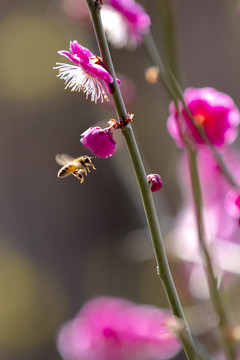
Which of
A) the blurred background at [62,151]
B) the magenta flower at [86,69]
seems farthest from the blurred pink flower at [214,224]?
the blurred background at [62,151]

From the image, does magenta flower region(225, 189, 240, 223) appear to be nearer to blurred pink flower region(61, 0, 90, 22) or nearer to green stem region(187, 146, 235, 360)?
green stem region(187, 146, 235, 360)

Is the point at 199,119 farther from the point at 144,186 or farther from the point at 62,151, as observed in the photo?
the point at 62,151

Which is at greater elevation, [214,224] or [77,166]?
[77,166]

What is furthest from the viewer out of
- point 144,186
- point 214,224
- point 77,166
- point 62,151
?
point 62,151

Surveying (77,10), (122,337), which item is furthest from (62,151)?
(122,337)

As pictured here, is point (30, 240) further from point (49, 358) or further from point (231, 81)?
point (231, 81)

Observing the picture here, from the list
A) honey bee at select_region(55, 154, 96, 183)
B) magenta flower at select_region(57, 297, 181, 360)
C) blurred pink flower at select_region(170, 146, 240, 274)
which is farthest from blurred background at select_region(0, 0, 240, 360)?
honey bee at select_region(55, 154, 96, 183)
